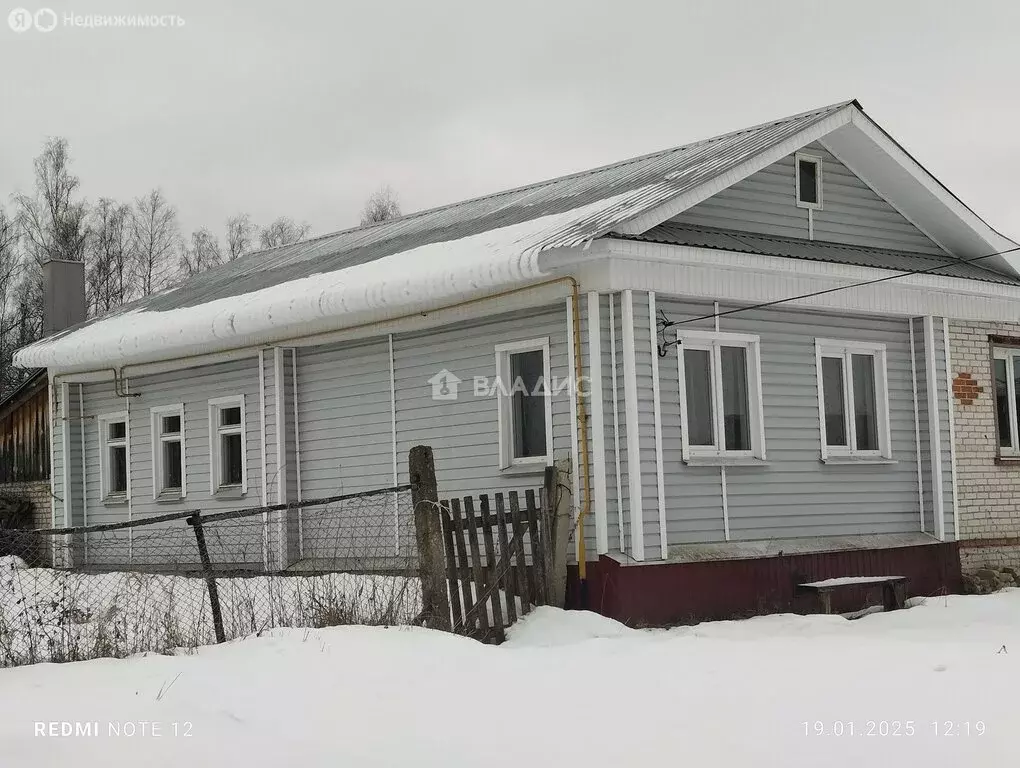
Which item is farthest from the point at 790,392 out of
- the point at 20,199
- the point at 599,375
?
the point at 20,199

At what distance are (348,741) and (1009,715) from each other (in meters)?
3.69

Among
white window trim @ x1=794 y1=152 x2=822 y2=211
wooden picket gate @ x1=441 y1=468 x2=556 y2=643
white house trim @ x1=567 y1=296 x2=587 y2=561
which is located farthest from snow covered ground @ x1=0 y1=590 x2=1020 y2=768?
white window trim @ x1=794 y1=152 x2=822 y2=211

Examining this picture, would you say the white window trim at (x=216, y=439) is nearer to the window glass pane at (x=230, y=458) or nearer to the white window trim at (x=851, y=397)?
the window glass pane at (x=230, y=458)

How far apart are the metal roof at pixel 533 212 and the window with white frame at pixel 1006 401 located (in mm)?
4041

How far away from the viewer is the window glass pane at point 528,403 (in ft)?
41.3

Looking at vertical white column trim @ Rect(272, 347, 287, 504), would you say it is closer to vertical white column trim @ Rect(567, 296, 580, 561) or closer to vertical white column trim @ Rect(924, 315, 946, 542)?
vertical white column trim @ Rect(567, 296, 580, 561)

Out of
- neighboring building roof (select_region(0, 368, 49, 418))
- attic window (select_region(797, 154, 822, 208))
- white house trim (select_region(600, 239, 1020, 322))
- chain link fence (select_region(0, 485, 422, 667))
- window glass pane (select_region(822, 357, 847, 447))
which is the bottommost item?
chain link fence (select_region(0, 485, 422, 667))

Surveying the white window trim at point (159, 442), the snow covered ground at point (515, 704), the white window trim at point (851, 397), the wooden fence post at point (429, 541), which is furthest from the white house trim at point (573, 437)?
the white window trim at point (159, 442)

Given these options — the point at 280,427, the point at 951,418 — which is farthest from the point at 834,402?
the point at 280,427

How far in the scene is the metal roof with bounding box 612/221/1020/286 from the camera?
40.0 feet

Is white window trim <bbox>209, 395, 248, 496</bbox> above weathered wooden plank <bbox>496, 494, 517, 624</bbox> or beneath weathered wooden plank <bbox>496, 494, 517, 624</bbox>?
above

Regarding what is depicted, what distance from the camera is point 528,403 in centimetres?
1271

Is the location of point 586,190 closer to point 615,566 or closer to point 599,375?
point 599,375

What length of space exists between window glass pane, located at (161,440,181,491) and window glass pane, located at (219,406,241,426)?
3.72 feet
